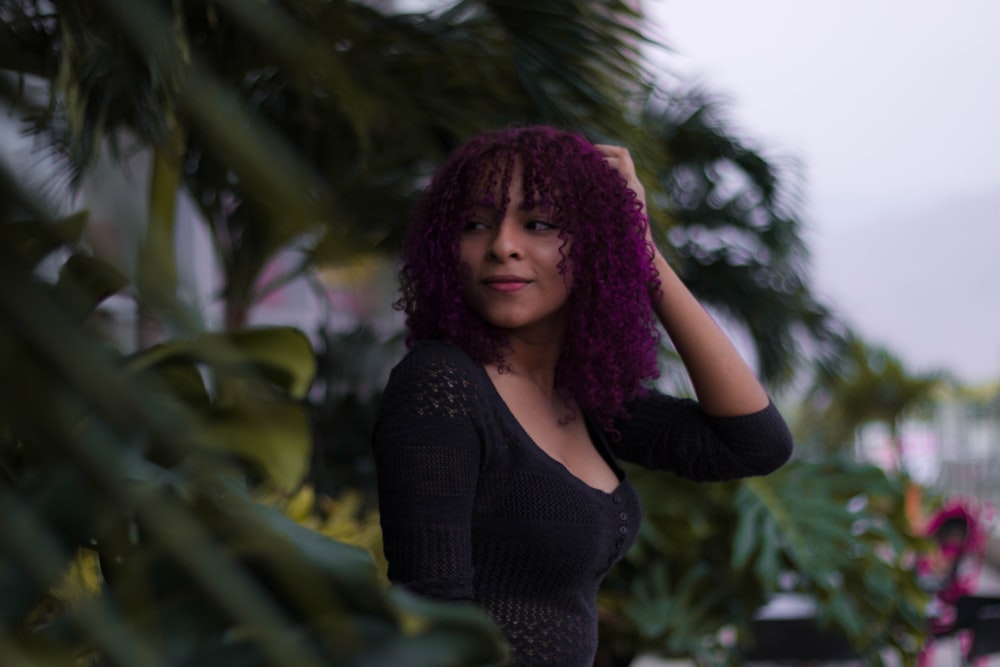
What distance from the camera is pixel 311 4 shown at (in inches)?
64.9

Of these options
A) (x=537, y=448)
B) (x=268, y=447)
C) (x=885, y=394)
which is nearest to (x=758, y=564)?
(x=537, y=448)

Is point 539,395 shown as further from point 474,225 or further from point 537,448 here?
point 474,225

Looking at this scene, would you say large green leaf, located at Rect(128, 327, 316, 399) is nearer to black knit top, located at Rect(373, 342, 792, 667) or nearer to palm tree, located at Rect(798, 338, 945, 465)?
black knit top, located at Rect(373, 342, 792, 667)

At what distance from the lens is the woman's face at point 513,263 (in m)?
1.08

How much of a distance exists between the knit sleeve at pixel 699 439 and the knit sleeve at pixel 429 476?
347mm

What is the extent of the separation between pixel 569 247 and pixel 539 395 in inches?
7.2

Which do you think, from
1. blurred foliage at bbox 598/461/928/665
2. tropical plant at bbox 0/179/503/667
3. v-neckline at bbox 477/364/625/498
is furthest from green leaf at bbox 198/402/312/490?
blurred foliage at bbox 598/461/928/665

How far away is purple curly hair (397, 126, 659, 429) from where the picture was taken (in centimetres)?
110

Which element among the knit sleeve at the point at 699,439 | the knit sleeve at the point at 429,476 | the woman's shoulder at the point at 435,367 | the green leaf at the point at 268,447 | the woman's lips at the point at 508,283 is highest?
the green leaf at the point at 268,447

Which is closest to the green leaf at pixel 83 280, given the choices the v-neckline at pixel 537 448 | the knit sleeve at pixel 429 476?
the knit sleeve at pixel 429 476

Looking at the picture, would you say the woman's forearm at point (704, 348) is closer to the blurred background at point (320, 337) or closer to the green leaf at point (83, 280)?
the blurred background at point (320, 337)

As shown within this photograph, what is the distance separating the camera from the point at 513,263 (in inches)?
42.5

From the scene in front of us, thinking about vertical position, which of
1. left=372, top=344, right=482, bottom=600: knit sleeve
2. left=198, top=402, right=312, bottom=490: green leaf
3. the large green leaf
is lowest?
left=372, top=344, right=482, bottom=600: knit sleeve

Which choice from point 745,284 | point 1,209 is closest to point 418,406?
point 1,209
